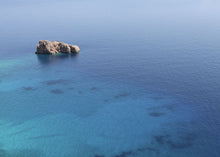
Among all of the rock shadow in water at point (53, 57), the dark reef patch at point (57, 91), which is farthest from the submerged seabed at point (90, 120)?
the rock shadow in water at point (53, 57)

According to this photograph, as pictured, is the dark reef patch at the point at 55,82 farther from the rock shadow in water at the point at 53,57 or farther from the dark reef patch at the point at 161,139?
the dark reef patch at the point at 161,139

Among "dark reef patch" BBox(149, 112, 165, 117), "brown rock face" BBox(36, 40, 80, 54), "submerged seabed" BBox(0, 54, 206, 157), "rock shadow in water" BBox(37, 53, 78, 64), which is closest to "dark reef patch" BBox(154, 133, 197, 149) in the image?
"submerged seabed" BBox(0, 54, 206, 157)

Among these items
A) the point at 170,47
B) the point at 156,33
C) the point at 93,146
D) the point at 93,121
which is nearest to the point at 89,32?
the point at 156,33

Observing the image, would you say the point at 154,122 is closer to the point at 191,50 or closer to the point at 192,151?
the point at 192,151

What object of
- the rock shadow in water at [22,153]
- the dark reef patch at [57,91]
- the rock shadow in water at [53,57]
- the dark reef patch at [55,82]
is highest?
the rock shadow in water at [53,57]

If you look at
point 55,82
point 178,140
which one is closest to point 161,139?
point 178,140

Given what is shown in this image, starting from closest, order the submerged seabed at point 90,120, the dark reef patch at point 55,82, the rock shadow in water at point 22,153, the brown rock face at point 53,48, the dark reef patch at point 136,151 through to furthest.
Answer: the dark reef patch at point 136,151 < the rock shadow in water at point 22,153 < the submerged seabed at point 90,120 < the dark reef patch at point 55,82 < the brown rock face at point 53,48

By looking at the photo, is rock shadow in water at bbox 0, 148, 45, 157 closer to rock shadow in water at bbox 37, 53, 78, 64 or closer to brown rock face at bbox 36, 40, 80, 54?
rock shadow in water at bbox 37, 53, 78, 64

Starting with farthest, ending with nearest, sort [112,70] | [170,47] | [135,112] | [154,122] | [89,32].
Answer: [89,32], [170,47], [112,70], [135,112], [154,122]

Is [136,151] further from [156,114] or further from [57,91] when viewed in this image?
[57,91]
